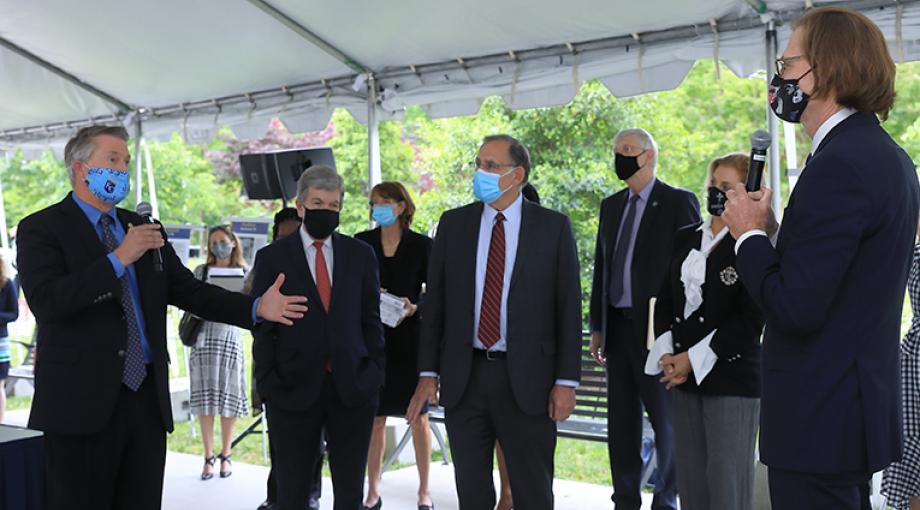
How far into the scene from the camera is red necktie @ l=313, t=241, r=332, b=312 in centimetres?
412

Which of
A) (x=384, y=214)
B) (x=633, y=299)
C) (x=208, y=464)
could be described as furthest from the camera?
(x=208, y=464)

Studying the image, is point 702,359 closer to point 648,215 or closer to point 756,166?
point 648,215

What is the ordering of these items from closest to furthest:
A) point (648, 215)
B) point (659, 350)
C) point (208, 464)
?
1. point (659, 350)
2. point (648, 215)
3. point (208, 464)

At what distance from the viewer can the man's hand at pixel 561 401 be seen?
3580mm

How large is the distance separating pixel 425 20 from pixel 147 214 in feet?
10.3

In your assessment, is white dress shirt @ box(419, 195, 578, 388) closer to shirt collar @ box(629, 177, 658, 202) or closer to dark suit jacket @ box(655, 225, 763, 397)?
dark suit jacket @ box(655, 225, 763, 397)

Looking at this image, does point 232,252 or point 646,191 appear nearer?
point 646,191

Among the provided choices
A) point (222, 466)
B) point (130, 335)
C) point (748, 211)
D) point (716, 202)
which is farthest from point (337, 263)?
point (222, 466)

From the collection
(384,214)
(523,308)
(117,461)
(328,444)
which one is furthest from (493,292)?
(384,214)

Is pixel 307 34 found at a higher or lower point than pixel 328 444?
higher

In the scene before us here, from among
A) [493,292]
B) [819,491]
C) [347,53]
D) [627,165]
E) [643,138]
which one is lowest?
[819,491]

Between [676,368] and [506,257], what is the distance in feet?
2.62

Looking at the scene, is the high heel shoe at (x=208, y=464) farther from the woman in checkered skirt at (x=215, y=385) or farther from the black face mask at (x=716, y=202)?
the black face mask at (x=716, y=202)

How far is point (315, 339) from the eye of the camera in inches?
158
